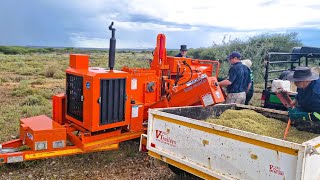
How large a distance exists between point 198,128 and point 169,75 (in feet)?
9.99

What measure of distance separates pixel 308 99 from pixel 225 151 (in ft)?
5.53

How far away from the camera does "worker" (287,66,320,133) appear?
4.44 metres

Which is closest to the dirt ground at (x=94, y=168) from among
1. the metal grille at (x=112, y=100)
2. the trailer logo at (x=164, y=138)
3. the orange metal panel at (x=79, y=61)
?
the trailer logo at (x=164, y=138)

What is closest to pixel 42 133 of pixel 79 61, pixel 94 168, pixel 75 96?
pixel 75 96

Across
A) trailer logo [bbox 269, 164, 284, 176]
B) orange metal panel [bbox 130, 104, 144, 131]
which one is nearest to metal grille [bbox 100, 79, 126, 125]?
orange metal panel [bbox 130, 104, 144, 131]

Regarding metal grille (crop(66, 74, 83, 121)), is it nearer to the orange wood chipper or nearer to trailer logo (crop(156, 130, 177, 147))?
the orange wood chipper

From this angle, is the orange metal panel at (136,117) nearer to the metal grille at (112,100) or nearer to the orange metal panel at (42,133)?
the metal grille at (112,100)

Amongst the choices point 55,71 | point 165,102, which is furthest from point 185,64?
point 55,71

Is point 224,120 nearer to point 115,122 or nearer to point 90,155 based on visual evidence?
point 115,122

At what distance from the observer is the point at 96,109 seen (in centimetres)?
507

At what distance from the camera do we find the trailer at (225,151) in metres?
3.06

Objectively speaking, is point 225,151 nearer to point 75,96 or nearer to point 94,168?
point 94,168

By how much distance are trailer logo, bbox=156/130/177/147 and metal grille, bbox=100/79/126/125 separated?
3.82 feet

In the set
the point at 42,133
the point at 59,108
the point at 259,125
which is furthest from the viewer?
the point at 59,108
